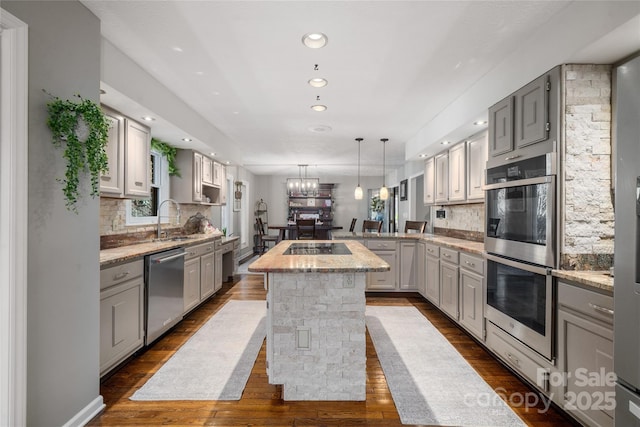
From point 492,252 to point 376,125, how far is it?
268 cm

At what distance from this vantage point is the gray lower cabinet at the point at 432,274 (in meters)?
3.98

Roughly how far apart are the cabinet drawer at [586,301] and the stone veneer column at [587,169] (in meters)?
0.20

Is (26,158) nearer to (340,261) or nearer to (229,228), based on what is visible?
(340,261)

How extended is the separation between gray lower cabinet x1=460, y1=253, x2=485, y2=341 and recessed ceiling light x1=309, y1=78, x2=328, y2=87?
7.34 feet

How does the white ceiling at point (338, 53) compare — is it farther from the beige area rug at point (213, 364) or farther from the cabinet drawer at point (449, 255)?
the beige area rug at point (213, 364)

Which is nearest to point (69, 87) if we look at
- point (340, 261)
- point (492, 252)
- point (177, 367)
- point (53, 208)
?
point (53, 208)

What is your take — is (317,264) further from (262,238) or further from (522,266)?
(262,238)

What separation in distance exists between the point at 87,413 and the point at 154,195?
113 inches

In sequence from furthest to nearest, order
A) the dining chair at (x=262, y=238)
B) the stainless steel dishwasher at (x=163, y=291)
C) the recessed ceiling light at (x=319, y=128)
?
the dining chair at (x=262, y=238) → the recessed ceiling light at (x=319, y=128) → the stainless steel dishwasher at (x=163, y=291)

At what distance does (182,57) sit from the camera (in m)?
2.67

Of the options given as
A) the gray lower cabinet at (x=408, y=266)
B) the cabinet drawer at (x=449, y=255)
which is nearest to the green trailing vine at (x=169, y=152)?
the gray lower cabinet at (x=408, y=266)

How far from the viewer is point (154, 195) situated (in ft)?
14.0

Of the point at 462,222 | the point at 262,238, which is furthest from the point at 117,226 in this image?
the point at 262,238

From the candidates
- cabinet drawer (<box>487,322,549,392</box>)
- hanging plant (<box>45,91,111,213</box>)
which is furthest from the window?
cabinet drawer (<box>487,322,549,392</box>)
